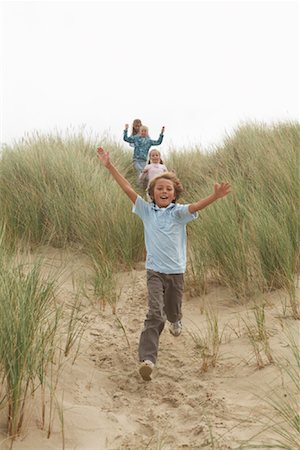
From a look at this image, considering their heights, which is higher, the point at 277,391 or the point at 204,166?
the point at 204,166

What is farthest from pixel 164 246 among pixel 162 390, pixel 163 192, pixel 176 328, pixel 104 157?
pixel 162 390

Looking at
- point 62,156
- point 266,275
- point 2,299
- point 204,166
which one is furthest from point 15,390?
point 204,166

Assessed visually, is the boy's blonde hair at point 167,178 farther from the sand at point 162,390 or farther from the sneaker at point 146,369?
the sneaker at point 146,369

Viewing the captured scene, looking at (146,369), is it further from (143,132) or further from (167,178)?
(143,132)

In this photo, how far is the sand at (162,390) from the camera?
2.43 m

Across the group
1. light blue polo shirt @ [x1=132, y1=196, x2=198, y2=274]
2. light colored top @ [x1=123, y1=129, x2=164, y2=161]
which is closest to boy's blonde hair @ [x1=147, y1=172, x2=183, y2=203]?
light blue polo shirt @ [x1=132, y1=196, x2=198, y2=274]

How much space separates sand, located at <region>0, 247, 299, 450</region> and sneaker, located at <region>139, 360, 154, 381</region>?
0.20ft

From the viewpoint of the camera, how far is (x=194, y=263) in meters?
4.87

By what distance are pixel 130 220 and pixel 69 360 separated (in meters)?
2.44

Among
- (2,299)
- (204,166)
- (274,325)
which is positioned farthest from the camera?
(204,166)

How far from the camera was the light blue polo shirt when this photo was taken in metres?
3.59

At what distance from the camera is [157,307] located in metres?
3.43

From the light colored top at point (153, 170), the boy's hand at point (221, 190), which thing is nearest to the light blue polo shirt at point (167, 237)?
the boy's hand at point (221, 190)

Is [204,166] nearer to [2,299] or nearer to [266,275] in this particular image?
[266,275]
